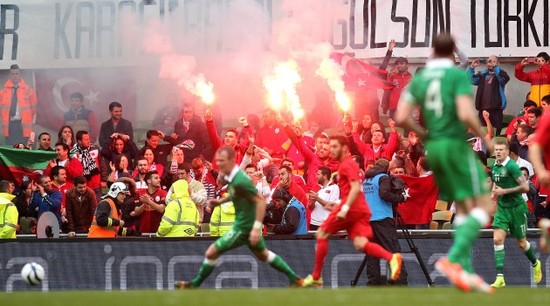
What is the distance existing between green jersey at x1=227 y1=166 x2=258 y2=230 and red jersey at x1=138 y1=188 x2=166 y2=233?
207 inches

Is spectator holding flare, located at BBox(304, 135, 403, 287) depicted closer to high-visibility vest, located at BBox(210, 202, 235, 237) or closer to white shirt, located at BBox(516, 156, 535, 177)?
high-visibility vest, located at BBox(210, 202, 235, 237)

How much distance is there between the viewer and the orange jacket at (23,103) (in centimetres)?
2552

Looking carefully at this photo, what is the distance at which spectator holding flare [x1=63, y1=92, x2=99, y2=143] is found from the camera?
1001 inches

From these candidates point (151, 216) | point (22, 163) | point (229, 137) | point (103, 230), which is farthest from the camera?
point (22, 163)

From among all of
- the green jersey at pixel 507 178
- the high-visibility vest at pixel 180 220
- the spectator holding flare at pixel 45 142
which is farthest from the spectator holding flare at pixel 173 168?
the green jersey at pixel 507 178

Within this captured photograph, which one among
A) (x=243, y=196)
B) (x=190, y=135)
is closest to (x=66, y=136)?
(x=190, y=135)

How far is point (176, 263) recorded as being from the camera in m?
20.9

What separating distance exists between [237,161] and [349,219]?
5574mm

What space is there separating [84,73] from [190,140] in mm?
3612

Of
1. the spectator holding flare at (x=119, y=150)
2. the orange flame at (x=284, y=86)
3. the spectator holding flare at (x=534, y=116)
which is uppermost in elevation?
the orange flame at (x=284, y=86)

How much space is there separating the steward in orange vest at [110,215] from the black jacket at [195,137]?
2297 millimetres

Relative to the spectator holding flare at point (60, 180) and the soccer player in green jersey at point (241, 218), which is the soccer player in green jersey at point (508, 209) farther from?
the spectator holding flare at point (60, 180)

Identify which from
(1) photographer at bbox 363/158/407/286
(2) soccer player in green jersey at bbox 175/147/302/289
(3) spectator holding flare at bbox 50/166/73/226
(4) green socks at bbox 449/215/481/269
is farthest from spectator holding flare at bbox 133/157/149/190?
(4) green socks at bbox 449/215/481/269

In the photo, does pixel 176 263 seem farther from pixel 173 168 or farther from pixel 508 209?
pixel 508 209
